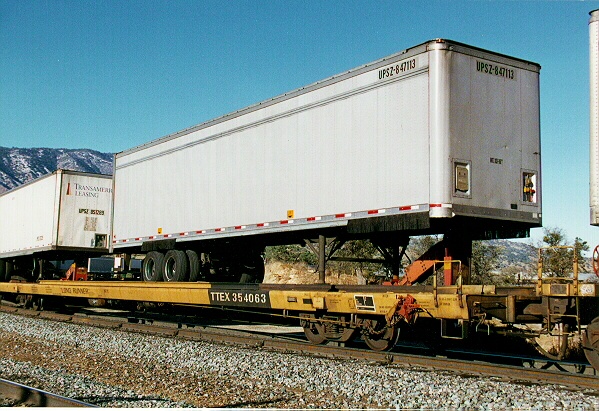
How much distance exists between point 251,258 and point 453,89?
317 inches

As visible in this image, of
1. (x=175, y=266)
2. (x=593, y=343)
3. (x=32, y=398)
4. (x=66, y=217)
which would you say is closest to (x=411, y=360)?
(x=593, y=343)

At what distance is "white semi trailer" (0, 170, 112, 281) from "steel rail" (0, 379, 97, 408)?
43.0 feet

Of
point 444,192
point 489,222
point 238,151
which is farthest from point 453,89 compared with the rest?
point 238,151

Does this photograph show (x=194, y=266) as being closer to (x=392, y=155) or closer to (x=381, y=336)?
(x=381, y=336)

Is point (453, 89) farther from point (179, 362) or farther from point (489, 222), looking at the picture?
point (179, 362)

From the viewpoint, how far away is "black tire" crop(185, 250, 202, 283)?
599 inches

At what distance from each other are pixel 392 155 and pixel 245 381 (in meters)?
4.14

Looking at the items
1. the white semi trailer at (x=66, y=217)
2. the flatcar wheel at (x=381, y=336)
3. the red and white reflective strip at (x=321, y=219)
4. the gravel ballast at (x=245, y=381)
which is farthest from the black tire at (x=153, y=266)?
the flatcar wheel at (x=381, y=336)

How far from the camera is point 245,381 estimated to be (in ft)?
26.6

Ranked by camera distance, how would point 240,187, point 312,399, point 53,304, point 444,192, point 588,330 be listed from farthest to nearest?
point 53,304 → point 240,187 → point 444,192 → point 588,330 → point 312,399

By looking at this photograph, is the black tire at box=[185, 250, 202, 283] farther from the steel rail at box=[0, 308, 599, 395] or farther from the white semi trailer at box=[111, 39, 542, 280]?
the steel rail at box=[0, 308, 599, 395]

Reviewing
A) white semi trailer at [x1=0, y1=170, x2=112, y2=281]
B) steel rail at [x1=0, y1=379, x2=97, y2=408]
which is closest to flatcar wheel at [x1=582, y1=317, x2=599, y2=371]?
steel rail at [x1=0, y1=379, x2=97, y2=408]

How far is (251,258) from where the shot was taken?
16.1 metres

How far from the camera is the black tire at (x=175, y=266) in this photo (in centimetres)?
1531
